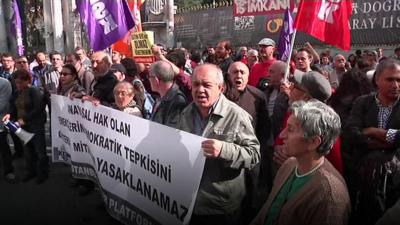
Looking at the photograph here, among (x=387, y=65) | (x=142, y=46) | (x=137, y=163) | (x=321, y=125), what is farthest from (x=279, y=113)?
(x=142, y=46)

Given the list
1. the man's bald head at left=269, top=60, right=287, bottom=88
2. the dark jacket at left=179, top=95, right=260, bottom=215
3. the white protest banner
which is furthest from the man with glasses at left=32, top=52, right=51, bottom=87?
the dark jacket at left=179, top=95, right=260, bottom=215

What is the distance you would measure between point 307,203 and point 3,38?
80.3ft

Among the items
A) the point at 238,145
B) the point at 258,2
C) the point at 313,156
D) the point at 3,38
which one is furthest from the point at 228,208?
the point at 3,38

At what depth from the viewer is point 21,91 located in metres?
5.86

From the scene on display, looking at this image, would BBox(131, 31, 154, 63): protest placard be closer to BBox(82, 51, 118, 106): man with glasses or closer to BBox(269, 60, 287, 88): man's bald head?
BBox(82, 51, 118, 106): man with glasses

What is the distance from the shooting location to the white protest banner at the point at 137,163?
280cm

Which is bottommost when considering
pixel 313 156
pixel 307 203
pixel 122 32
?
pixel 307 203

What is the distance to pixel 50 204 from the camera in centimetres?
502

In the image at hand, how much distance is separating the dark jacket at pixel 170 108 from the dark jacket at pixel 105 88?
150cm

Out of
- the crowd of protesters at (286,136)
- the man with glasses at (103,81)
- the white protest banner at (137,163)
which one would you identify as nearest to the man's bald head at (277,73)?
the crowd of protesters at (286,136)

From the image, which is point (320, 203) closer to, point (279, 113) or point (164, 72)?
point (164, 72)

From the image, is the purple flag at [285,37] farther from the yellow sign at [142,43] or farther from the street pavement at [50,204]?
the street pavement at [50,204]

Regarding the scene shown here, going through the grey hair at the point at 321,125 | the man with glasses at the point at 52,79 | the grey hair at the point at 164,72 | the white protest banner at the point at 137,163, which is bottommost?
the white protest banner at the point at 137,163

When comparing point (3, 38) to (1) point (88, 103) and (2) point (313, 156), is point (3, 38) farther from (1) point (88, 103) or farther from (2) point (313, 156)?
(2) point (313, 156)
